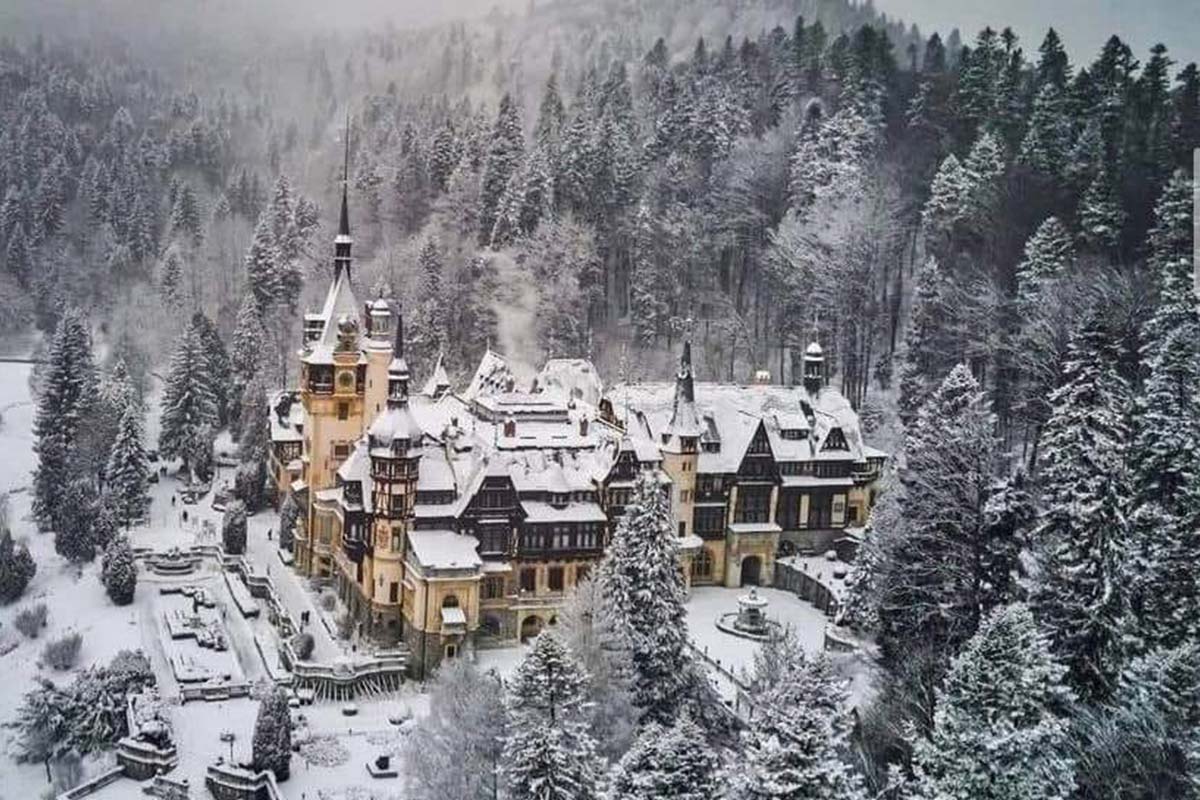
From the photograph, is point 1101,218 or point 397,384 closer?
point 397,384

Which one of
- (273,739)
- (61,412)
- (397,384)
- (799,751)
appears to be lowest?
(273,739)

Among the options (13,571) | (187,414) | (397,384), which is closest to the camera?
(397,384)

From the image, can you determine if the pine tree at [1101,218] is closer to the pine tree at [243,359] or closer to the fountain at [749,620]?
the fountain at [749,620]

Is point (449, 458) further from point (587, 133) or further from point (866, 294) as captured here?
point (587, 133)

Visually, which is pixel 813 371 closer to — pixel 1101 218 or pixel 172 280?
pixel 1101 218

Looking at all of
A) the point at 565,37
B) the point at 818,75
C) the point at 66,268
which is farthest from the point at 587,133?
the point at 66,268

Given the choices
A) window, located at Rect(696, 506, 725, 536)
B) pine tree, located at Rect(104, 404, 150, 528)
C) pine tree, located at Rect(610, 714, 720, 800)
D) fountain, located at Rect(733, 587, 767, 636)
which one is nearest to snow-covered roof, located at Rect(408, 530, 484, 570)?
fountain, located at Rect(733, 587, 767, 636)

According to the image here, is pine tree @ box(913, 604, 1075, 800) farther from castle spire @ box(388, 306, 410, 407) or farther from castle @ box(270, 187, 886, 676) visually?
castle spire @ box(388, 306, 410, 407)


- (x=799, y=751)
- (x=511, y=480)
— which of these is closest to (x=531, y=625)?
(x=511, y=480)
